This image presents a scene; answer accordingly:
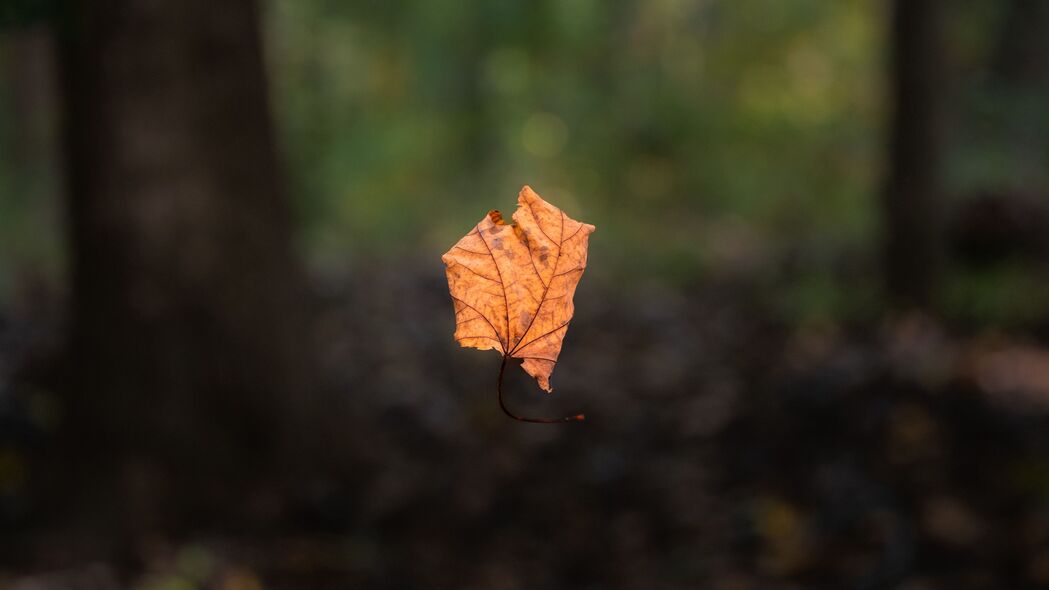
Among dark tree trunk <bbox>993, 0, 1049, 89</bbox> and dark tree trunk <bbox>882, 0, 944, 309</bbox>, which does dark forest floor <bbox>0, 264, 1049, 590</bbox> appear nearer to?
dark tree trunk <bbox>882, 0, 944, 309</bbox>

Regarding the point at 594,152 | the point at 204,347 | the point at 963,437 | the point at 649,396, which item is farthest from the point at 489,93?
the point at 963,437

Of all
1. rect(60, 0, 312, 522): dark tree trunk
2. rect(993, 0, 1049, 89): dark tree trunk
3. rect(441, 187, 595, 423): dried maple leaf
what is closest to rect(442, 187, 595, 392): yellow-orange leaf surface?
rect(441, 187, 595, 423): dried maple leaf

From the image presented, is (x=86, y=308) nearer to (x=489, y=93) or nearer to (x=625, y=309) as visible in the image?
(x=489, y=93)

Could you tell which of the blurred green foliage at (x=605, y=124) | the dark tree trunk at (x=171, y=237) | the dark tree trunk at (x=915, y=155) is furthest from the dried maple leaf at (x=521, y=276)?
the dark tree trunk at (x=915, y=155)

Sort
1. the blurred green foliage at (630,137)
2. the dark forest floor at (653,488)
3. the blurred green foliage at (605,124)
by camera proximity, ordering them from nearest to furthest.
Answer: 1. the dark forest floor at (653,488)
2. the blurred green foliage at (630,137)
3. the blurred green foliage at (605,124)

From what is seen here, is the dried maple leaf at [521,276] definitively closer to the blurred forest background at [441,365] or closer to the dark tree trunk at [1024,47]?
the blurred forest background at [441,365]
